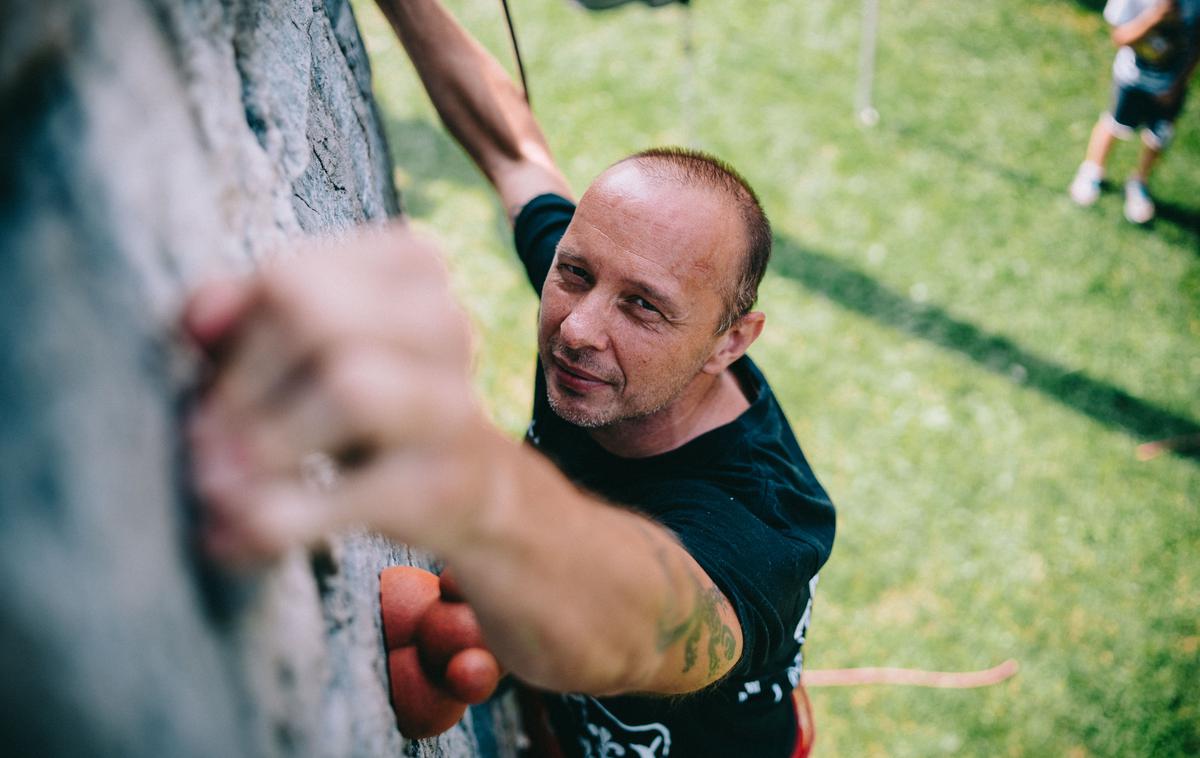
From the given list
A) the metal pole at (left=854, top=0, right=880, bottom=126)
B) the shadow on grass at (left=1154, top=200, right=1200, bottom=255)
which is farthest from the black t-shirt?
the shadow on grass at (left=1154, top=200, right=1200, bottom=255)

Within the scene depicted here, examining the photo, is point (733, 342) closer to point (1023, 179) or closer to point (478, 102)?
point (478, 102)

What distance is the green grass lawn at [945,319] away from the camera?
362 cm

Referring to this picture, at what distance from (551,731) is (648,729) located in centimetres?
60

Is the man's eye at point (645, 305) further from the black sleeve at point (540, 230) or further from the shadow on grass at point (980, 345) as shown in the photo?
the shadow on grass at point (980, 345)

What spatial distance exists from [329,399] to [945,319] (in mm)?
4844

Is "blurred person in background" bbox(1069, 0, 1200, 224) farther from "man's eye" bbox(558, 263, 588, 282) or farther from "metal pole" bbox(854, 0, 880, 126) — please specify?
"man's eye" bbox(558, 263, 588, 282)

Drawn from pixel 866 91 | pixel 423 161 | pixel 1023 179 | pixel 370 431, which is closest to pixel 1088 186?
pixel 1023 179

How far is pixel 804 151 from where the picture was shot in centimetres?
561

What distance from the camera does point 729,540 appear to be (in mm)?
1456

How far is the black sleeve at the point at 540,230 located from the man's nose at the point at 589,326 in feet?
1.36

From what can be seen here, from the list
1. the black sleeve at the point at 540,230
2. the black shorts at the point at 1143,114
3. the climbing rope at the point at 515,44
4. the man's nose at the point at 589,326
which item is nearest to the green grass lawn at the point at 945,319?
the black shorts at the point at 1143,114

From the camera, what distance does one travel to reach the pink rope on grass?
11.6 ft

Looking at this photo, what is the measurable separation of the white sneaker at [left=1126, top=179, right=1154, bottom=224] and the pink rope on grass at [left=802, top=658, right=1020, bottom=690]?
342 cm

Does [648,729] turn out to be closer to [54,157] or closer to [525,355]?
[54,157]
